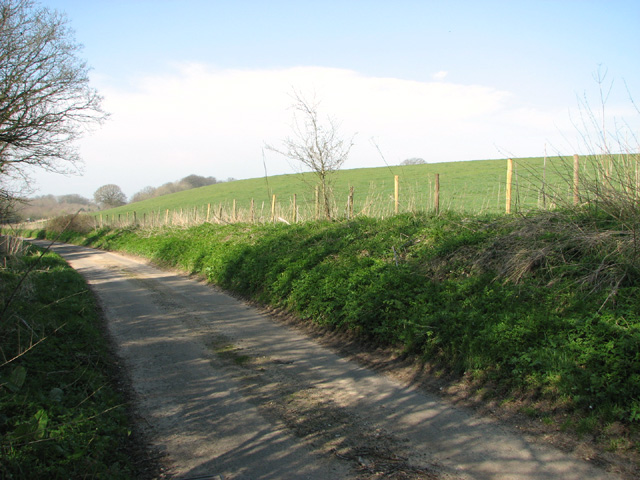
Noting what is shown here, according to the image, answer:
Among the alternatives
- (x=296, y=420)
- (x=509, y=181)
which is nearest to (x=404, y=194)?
(x=509, y=181)

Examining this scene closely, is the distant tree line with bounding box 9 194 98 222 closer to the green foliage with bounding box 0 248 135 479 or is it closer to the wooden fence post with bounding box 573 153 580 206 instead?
the green foliage with bounding box 0 248 135 479

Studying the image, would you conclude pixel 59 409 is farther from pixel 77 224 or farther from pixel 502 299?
pixel 77 224

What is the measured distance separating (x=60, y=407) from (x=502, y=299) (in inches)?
214

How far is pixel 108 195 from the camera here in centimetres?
8706

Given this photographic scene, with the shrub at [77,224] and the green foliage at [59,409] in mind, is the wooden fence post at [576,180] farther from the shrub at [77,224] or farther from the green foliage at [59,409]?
the shrub at [77,224]

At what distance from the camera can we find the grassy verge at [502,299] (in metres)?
4.77

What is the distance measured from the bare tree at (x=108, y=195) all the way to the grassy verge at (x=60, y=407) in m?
86.9

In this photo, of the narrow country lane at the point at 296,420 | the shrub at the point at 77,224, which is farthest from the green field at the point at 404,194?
the narrow country lane at the point at 296,420

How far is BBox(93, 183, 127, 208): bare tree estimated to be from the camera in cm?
8675

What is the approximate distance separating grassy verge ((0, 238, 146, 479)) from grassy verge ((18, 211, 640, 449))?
388 cm

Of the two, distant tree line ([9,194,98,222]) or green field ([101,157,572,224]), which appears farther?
green field ([101,157,572,224])

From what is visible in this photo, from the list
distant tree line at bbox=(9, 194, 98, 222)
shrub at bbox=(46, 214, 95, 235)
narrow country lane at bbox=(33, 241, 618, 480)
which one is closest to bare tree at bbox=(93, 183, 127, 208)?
shrub at bbox=(46, 214, 95, 235)

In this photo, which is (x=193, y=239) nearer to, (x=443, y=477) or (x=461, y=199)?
(x=461, y=199)

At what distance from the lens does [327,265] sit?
1064 centimetres
